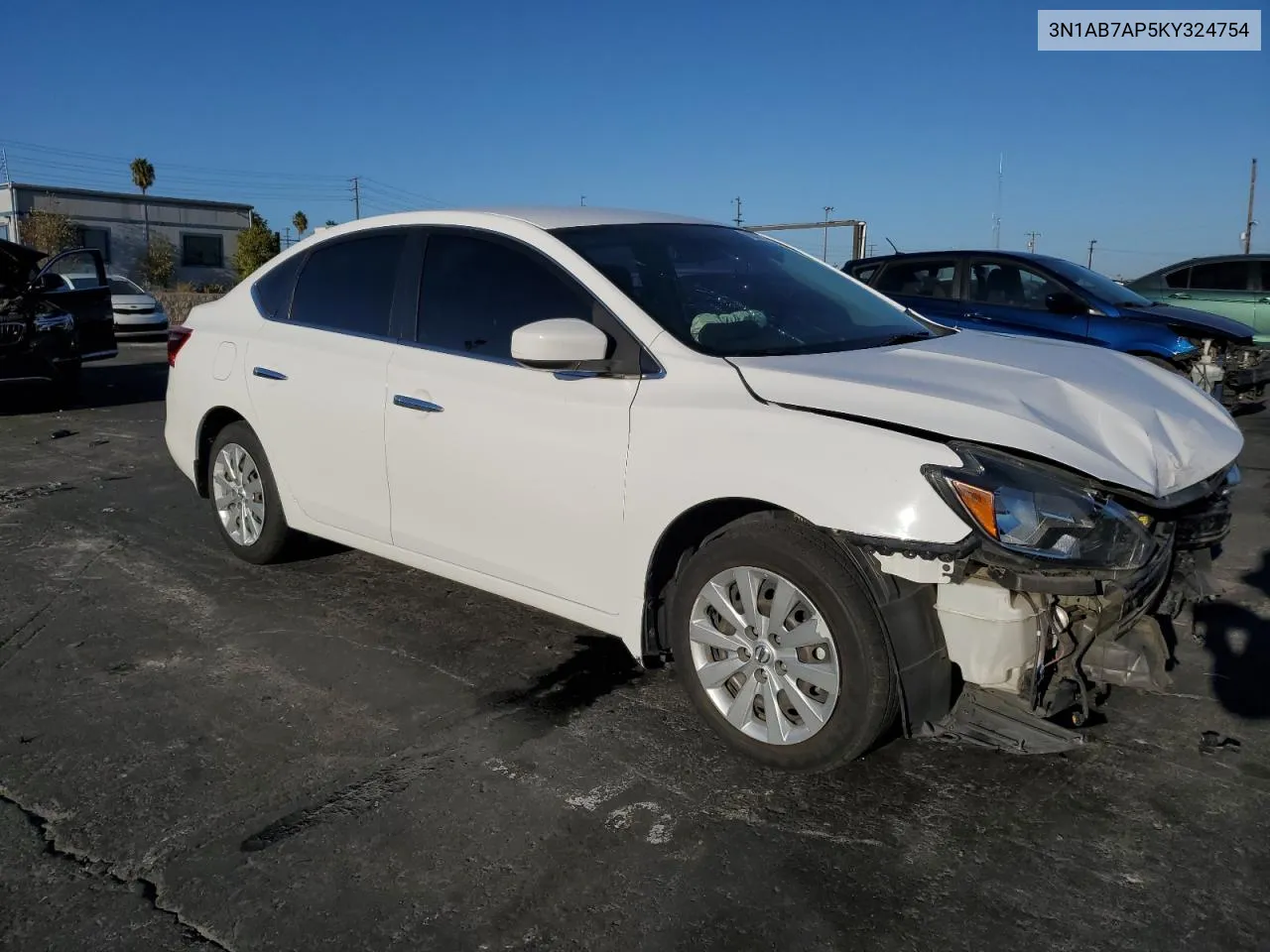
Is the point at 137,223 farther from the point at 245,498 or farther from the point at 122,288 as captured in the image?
the point at 245,498

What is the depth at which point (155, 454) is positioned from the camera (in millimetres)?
8812

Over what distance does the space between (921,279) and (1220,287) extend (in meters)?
5.98

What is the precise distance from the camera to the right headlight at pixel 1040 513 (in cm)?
276

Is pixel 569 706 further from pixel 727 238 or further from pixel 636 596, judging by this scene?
pixel 727 238

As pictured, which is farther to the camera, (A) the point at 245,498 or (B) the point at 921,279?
(B) the point at 921,279

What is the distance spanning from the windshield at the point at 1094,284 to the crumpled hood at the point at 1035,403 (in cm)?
636

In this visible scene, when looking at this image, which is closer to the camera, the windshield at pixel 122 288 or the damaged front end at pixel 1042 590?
the damaged front end at pixel 1042 590

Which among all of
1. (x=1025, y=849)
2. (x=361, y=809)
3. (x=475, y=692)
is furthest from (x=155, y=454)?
(x=1025, y=849)

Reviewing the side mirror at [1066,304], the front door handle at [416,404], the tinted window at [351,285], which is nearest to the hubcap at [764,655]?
the front door handle at [416,404]

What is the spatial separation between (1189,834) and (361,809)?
2.39m

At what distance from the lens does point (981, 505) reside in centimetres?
275

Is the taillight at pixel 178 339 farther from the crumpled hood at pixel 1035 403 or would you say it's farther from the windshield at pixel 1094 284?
the windshield at pixel 1094 284

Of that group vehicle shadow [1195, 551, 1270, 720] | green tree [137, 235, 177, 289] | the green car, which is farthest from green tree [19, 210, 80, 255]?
vehicle shadow [1195, 551, 1270, 720]

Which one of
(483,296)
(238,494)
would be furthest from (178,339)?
(483,296)
